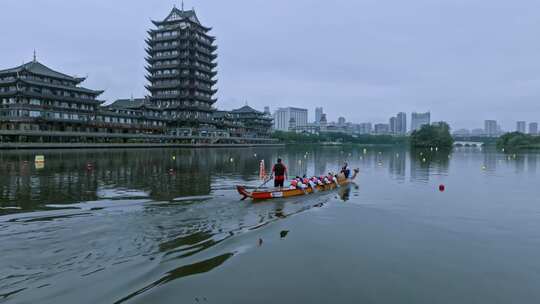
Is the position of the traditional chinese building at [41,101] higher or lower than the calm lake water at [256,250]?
higher

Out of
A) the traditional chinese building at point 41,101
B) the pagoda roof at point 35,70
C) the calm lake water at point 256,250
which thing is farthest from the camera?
the pagoda roof at point 35,70

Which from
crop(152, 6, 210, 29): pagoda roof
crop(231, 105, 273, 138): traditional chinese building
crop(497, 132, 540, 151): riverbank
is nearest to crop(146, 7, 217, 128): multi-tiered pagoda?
crop(152, 6, 210, 29): pagoda roof

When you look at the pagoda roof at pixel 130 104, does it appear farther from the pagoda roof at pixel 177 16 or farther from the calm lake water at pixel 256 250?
the calm lake water at pixel 256 250

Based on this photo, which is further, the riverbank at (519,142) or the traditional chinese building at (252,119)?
the traditional chinese building at (252,119)

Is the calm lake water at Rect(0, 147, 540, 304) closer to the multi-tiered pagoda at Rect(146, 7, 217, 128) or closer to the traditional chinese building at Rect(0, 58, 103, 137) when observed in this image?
the traditional chinese building at Rect(0, 58, 103, 137)

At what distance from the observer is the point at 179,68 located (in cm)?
10712

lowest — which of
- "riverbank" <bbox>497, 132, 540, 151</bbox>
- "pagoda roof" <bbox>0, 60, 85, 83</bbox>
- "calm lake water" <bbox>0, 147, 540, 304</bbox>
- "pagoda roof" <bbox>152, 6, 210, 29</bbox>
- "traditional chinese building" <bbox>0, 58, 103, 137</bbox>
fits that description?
"calm lake water" <bbox>0, 147, 540, 304</bbox>

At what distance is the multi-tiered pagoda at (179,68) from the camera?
4213 inches

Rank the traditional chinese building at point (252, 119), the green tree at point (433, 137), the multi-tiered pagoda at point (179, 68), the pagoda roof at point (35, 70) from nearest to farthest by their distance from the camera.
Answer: the pagoda roof at point (35, 70) → the multi-tiered pagoda at point (179, 68) → the green tree at point (433, 137) → the traditional chinese building at point (252, 119)

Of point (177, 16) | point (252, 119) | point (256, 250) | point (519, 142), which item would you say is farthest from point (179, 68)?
point (519, 142)

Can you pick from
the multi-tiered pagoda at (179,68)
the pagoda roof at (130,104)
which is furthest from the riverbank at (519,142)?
the pagoda roof at (130,104)

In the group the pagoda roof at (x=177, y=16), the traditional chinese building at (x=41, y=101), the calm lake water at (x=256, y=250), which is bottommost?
the calm lake water at (x=256, y=250)

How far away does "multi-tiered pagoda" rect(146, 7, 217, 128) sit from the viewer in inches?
4213

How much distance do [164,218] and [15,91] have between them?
245 feet
